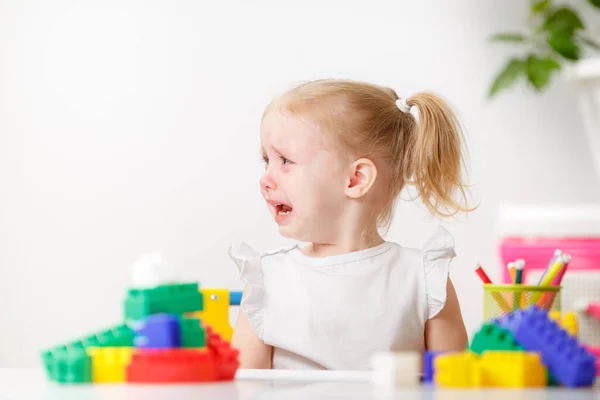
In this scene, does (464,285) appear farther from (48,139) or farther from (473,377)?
(473,377)

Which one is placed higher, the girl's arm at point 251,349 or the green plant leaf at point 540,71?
the green plant leaf at point 540,71

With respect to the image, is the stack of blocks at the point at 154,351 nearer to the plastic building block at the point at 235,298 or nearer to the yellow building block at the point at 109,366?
the yellow building block at the point at 109,366

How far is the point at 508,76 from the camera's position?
2084mm

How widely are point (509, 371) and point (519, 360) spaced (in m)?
0.01

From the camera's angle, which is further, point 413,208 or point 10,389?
point 413,208

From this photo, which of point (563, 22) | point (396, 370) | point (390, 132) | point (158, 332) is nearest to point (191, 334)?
point (158, 332)

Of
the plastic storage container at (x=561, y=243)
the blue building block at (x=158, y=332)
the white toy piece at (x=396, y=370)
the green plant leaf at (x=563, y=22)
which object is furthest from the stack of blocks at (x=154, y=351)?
the green plant leaf at (x=563, y=22)

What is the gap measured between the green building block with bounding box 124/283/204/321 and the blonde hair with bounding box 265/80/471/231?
52cm

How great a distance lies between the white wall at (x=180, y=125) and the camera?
2246mm

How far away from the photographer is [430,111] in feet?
3.82

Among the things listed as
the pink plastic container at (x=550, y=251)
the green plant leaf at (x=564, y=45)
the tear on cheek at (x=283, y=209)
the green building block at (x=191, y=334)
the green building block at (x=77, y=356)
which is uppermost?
the green plant leaf at (x=564, y=45)

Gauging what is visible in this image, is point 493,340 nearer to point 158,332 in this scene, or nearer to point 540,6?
point 158,332

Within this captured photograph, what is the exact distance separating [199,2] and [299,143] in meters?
1.28

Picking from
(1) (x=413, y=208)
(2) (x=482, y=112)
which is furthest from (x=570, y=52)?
(1) (x=413, y=208)
